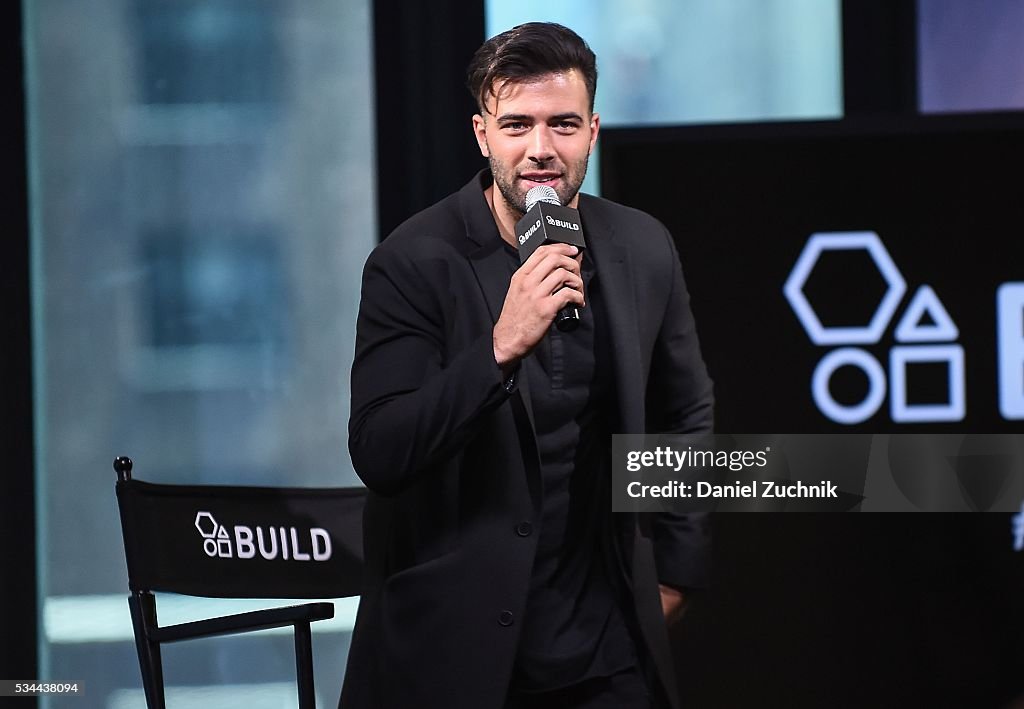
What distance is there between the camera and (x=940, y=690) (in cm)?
292

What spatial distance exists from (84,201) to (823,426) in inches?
85.3

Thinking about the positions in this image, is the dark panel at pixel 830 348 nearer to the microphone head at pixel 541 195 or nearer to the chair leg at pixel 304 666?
the chair leg at pixel 304 666

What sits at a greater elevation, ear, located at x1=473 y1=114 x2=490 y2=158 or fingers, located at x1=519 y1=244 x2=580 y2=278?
ear, located at x1=473 y1=114 x2=490 y2=158

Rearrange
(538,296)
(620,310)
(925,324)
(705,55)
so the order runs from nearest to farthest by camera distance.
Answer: (538,296) < (620,310) < (925,324) < (705,55)

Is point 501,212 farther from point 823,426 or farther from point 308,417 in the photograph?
point 308,417

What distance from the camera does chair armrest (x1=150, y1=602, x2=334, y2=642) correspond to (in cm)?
236

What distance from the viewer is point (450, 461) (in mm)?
1873

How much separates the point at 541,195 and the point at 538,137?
9cm

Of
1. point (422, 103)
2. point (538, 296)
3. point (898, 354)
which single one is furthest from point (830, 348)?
point (538, 296)

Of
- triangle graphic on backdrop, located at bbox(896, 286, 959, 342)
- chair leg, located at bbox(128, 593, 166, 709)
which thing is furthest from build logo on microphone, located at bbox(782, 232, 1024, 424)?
chair leg, located at bbox(128, 593, 166, 709)

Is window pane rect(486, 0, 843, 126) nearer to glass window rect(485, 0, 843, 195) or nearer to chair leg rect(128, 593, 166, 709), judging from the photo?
glass window rect(485, 0, 843, 195)

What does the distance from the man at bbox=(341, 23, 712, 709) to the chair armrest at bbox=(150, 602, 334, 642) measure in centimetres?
43

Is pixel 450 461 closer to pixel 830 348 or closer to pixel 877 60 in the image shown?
pixel 830 348

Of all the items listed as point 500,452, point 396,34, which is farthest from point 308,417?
point 500,452
